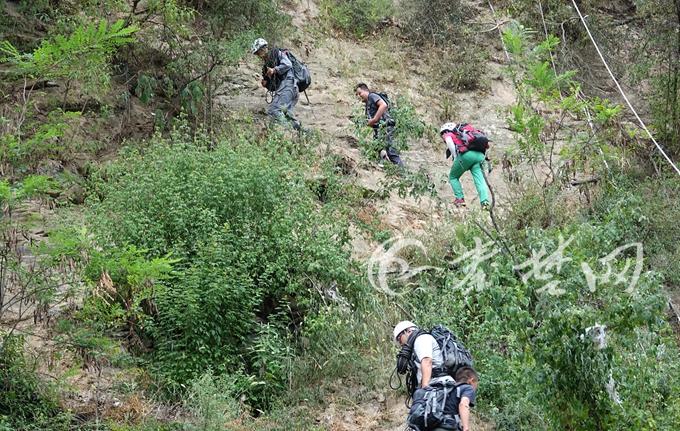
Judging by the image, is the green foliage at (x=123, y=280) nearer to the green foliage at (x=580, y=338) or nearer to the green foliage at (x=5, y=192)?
the green foliage at (x=5, y=192)

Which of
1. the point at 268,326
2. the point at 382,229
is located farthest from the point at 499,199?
the point at 268,326

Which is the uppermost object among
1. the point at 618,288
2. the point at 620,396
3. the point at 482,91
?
the point at 618,288

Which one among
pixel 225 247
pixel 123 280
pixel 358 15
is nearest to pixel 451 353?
pixel 225 247

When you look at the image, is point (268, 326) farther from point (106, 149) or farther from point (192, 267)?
point (106, 149)

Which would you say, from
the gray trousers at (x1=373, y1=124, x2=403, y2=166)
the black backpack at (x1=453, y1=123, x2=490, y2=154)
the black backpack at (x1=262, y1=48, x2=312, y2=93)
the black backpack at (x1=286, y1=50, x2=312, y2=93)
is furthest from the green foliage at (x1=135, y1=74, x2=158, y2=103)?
the black backpack at (x1=453, y1=123, x2=490, y2=154)

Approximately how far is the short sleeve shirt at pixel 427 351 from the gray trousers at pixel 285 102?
6.56 metres

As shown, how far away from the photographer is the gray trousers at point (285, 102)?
47.4ft

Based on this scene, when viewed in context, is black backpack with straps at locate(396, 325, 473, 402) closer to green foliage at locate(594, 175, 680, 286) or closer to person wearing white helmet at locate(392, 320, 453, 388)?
person wearing white helmet at locate(392, 320, 453, 388)

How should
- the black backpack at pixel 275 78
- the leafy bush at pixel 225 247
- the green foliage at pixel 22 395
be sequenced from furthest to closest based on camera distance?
the black backpack at pixel 275 78
the leafy bush at pixel 225 247
the green foliage at pixel 22 395

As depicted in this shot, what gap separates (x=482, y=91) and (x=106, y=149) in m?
7.50

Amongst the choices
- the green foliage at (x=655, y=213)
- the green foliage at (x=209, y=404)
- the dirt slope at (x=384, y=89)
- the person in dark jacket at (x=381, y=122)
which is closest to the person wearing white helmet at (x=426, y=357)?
the green foliage at (x=209, y=404)

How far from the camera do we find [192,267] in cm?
1034

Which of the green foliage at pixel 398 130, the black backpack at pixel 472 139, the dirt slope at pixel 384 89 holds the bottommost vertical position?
the dirt slope at pixel 384 89

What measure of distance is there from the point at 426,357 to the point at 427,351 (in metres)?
0.07
